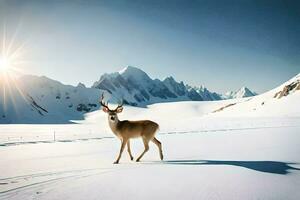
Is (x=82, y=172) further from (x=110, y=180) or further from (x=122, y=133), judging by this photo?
(x=122, y=133)

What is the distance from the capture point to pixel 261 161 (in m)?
11.1

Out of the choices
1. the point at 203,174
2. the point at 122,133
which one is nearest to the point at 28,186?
the point at 203,174

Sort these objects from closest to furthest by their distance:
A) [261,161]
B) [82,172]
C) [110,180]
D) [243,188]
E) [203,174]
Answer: [243,188], [110,180], [203,174], [82,172], [261,161]

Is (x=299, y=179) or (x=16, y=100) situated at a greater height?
(x=16, y=100)

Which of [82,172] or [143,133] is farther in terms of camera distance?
[143,133]

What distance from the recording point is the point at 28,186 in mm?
7469

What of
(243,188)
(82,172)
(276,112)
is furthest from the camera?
(276,112)

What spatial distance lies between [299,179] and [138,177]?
4274 millimetres

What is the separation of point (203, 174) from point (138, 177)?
1861mm

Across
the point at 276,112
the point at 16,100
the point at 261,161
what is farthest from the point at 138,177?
the point at 16,100

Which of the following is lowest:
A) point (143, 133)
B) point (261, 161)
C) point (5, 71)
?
point (261, 161)

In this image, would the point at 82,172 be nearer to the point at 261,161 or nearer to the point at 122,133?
the point at 122,133

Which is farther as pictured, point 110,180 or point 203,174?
point 203,174

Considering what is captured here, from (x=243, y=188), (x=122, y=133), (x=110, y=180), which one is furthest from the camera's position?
(x=122, y=133)
